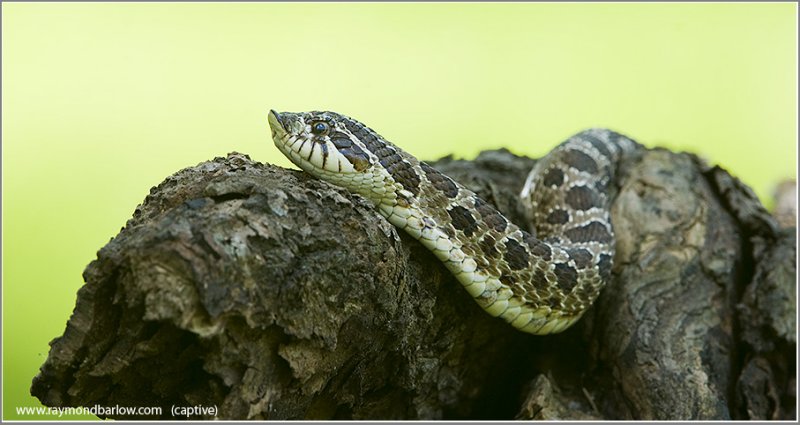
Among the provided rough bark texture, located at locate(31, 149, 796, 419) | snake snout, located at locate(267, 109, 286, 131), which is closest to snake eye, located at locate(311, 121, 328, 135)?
snake snout, located at locate(267, 109, 286, 131)

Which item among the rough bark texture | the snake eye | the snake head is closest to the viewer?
the rough bark texture

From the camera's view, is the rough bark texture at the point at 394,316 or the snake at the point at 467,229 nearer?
the rough bark texture at the point at 394,316

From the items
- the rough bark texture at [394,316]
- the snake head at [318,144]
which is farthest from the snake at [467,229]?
the rough bark texture at [394,316]

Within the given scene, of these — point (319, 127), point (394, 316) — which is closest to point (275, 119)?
point (319, 127)

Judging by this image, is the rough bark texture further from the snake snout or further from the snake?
the snake snout

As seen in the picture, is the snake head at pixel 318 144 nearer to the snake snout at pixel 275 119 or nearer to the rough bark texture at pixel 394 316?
the snake snout at pixel 275 119

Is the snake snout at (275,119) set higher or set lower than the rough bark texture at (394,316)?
higher

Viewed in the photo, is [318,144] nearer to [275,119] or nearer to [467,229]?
[275,119]

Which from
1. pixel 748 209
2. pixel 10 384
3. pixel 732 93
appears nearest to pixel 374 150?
pixel 10 384
